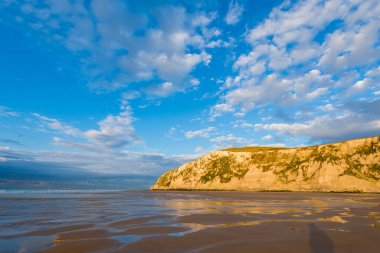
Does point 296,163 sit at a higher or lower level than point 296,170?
higher

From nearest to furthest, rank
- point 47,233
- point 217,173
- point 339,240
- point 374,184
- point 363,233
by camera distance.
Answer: point 339,240, point 363,233, point 47,233, point 374,184, point 217,173

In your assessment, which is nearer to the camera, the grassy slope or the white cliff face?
the white cliff face

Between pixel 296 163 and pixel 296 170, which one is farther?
pixel 296 163

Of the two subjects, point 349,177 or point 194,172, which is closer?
point 349,177

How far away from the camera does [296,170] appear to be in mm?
48781

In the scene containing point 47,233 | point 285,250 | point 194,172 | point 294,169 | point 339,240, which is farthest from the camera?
point 194,172

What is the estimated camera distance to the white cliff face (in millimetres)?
40375

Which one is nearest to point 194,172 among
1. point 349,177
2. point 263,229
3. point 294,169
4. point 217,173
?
point 217,173

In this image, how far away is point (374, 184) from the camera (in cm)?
3709

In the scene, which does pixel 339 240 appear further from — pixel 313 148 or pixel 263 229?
pixel 313 148

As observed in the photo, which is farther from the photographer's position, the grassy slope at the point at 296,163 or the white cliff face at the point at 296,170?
the grassy slope at the point at 296,163

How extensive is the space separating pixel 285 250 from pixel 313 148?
5131 cm

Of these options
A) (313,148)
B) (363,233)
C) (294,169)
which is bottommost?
(363,233)

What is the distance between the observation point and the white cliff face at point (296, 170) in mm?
40375
